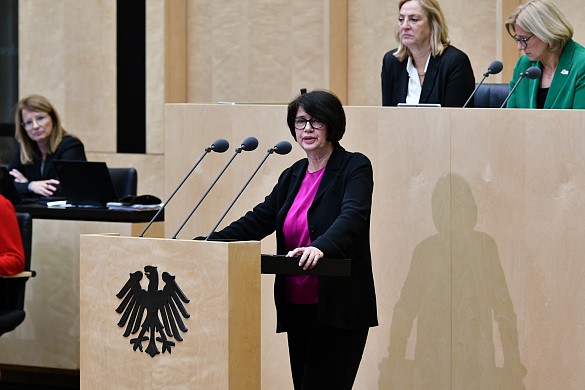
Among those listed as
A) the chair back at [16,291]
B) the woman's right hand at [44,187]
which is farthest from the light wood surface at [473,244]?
the woman's right hand at [44,187]

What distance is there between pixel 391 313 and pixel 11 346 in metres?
2.39

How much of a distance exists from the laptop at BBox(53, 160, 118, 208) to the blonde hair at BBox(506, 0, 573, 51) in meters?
2.40

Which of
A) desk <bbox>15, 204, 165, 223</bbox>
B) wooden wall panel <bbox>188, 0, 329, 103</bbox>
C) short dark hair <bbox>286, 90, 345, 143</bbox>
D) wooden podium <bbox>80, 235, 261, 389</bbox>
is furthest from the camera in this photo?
wooden wall panel <bbox>188, 0, 329, 103</bbox>

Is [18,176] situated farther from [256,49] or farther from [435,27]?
[435,27]

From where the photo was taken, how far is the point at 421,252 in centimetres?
450

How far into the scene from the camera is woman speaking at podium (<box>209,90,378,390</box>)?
3580 mm

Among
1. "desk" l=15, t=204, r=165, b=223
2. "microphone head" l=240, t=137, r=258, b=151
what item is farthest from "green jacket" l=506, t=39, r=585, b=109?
"desk" l=15, t=204, r=165, b=223

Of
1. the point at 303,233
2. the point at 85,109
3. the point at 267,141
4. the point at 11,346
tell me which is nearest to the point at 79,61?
the point at 85,109

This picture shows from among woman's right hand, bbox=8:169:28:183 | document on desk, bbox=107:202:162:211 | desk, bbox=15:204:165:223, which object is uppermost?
woman's right hand, bbox=8:169:28:183

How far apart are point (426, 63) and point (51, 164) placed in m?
2.63

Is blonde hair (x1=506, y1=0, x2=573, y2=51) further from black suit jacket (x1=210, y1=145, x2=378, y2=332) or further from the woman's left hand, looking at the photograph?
the woman's left hand

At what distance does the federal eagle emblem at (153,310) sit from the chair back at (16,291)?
190cm

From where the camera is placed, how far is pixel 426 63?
4.83 m

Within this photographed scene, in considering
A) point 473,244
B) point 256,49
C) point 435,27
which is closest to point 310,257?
point 473,244
